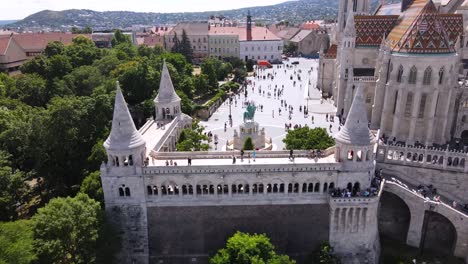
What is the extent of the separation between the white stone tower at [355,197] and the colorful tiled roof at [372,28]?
30823mm

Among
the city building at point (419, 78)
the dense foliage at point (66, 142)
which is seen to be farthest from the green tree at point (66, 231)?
the city building at point (419, 78)

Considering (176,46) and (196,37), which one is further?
(196,37)

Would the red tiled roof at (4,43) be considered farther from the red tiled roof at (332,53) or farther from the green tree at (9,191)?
the red tiled roof at (332,53)

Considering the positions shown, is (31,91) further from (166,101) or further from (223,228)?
(223,228)

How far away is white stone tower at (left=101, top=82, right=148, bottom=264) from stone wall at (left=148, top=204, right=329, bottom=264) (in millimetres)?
1098

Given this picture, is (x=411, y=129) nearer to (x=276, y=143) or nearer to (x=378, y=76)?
(x=378, y=76)

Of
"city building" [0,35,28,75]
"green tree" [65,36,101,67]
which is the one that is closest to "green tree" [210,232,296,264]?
"green tree" [65,36,101,67]

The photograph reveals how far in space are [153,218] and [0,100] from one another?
1517 inches

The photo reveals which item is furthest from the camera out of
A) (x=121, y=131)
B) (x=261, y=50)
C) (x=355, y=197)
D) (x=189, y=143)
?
(x=261, y=50)

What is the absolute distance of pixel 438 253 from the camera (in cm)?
3703

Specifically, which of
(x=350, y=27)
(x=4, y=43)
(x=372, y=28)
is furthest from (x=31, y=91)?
(x=372, y=28)

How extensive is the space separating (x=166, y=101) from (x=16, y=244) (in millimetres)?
22885

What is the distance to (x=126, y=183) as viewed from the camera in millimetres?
32625

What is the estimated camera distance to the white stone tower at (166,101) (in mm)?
44781
